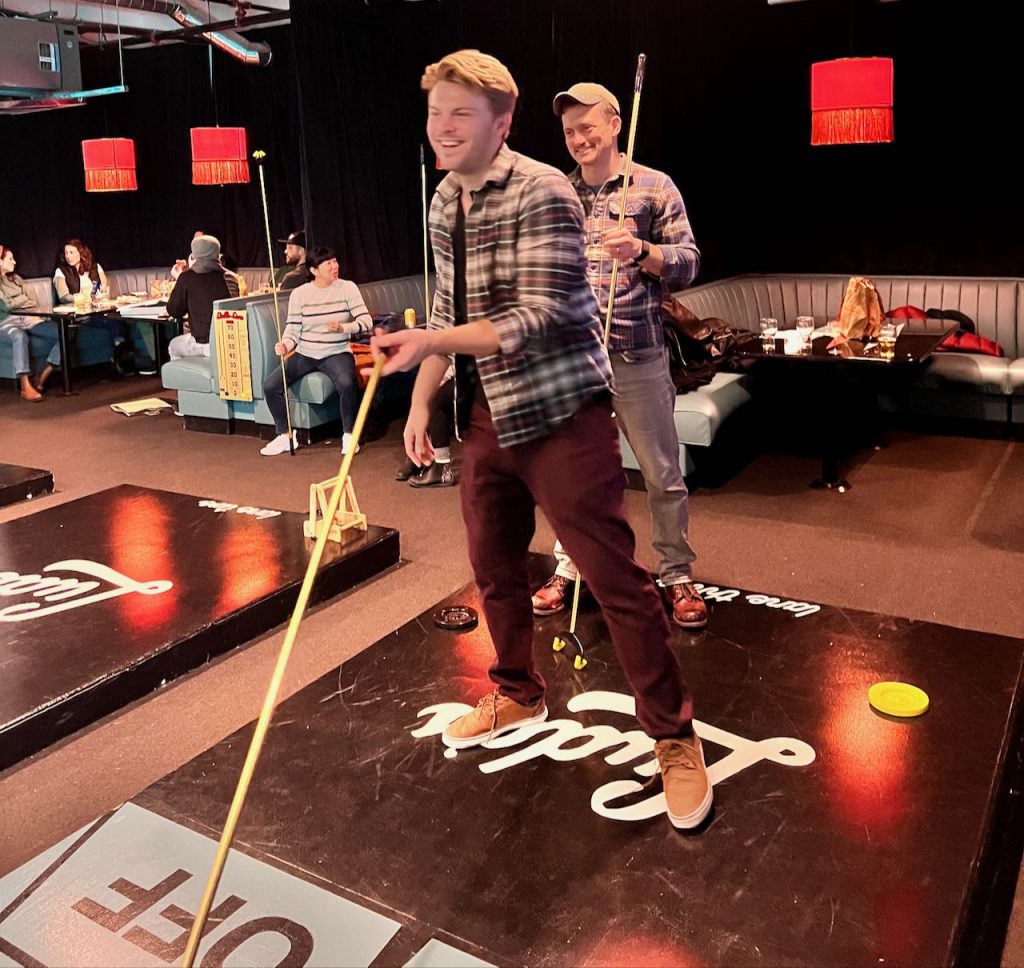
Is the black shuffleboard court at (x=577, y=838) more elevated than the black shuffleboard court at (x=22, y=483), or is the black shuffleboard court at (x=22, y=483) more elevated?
the black shuffleboard court at (x=22, y=483)

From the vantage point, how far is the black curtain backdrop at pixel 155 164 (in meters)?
10.0

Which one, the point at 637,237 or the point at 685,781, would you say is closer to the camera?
the point at 685,781

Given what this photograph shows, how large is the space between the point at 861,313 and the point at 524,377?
383 centimetres

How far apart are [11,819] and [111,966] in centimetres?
85

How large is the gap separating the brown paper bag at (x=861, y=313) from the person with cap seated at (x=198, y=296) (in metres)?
3.99

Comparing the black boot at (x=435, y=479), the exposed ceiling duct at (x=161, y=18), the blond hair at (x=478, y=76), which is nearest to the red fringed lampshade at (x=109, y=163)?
the exposed ceiling duct at (x=161, y=18)

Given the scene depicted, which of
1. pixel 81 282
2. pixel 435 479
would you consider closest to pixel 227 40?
pixel 81 282

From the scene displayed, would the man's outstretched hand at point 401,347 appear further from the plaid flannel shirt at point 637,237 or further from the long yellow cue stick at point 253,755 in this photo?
the plaid flannel shirt at point 637,237

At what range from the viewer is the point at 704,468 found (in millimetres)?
5449

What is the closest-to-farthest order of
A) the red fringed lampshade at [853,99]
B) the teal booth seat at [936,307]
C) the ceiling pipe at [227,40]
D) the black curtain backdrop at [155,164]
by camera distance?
the red fringed lampshade at [853,99] < the teal booth seat at [936,307] < the ceiling pipe at [227,40] < the black curtain backdrop at [155,164]

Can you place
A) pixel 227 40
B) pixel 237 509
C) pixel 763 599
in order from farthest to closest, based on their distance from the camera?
pixel 227 40, pixel 237 509, pixel 763 599

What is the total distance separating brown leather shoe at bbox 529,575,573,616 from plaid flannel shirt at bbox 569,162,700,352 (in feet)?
2.72

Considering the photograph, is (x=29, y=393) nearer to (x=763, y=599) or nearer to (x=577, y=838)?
(x=763, y=599)

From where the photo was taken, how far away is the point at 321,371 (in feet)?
20.8
